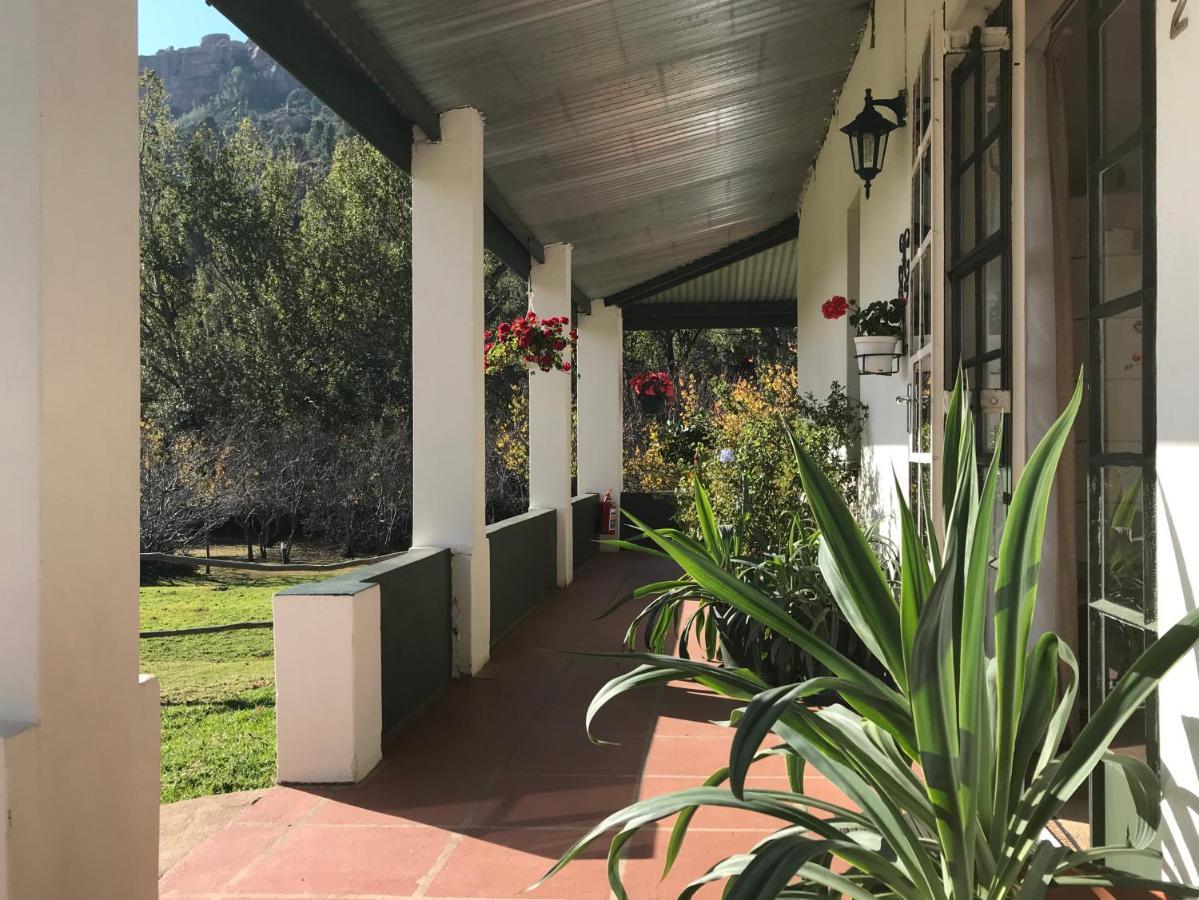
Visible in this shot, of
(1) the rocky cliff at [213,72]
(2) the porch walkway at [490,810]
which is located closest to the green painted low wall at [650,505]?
(2) the porch walkway at [490,810]

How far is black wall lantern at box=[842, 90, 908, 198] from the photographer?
4.62m

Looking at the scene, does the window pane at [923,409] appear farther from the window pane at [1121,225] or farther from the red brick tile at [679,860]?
the red brick tile at [679,860]

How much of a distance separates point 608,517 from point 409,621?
6574 millimetres

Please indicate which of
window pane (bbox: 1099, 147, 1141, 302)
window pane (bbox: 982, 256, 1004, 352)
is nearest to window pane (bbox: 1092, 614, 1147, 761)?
window pane (bbox: 1099, 147, 1141, 302)

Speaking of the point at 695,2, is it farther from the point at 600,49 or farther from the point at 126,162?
the point at 126,162

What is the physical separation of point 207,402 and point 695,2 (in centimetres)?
1228

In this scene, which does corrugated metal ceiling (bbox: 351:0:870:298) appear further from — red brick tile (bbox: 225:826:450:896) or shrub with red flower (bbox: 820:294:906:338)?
red brick tile (bbox: 225:826:450:896)

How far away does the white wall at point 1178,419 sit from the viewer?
5.82 ft

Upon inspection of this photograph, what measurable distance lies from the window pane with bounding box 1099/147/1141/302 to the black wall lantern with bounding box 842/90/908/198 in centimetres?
245

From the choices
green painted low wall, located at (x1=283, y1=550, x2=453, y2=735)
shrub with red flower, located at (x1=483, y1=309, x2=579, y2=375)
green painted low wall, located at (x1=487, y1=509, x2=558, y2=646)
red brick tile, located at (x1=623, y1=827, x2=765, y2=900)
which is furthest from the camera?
shrub with red flower, located at (x1=483, y1=309, x2=579, y2=375)

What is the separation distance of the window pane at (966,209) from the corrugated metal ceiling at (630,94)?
144 cm

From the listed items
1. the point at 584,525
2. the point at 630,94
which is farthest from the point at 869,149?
the point at 584,525

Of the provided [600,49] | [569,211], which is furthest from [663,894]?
[569,211]

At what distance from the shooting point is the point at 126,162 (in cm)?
210
